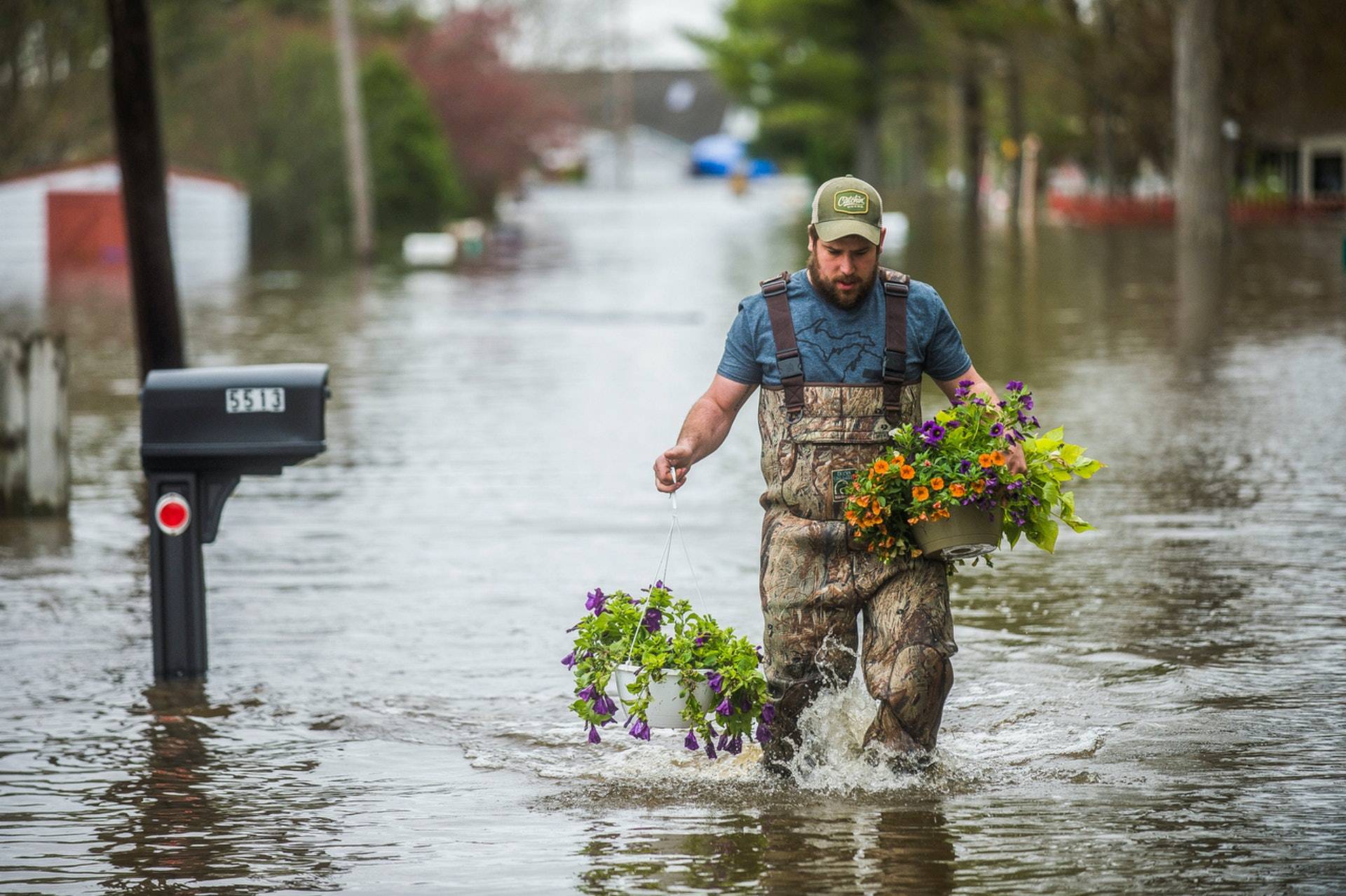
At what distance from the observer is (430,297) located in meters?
28.9

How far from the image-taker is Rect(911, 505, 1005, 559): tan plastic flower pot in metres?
5.65

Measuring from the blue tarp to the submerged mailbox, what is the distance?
12193cm

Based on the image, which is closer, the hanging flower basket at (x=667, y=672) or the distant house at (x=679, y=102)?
the hanging flower basket at (x=667, y=672)

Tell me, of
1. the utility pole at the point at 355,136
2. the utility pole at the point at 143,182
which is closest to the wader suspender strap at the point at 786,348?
the utility pole at the point at 143,182

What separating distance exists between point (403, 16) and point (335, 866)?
60.9 metres

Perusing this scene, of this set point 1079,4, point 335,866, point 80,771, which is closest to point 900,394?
point 335,866

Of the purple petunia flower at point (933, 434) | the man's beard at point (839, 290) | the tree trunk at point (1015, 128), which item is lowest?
the purple petunia flower at point (933, 434)

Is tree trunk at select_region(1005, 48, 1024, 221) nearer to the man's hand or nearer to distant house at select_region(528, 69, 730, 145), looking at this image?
the man's hand

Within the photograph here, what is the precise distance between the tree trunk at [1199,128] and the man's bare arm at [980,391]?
32216 mm

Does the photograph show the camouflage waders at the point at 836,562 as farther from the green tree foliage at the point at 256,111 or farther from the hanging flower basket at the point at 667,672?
the green tree foliage at the point at 256,111

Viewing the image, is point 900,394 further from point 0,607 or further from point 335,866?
point 0,607

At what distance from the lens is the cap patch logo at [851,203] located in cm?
571

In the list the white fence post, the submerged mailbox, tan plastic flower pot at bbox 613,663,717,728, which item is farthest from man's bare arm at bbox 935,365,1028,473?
the white fence post

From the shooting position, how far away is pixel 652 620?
596 centimetres
